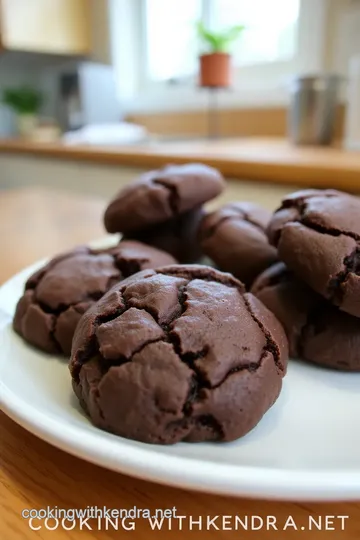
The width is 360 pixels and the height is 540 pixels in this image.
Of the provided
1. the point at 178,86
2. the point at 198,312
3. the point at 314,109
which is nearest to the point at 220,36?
the point at 178,86

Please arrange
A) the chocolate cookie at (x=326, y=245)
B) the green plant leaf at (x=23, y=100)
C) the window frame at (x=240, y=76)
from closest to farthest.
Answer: the chocolate cookie at (x=326, y=245)
the window frame at (x=240, y=76)
the green plant leaf at (x=23, y=100)

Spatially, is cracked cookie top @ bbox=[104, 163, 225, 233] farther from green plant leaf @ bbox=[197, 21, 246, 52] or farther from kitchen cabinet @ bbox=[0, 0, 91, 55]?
kitchen cabinet @ bbox=[0, 0, 91, 55]

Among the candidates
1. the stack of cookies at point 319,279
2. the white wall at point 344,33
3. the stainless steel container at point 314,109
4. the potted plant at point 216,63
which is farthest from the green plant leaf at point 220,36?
the stack of cookies at point 319,279

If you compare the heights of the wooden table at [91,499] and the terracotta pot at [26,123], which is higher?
the terracotta pot at [26,123]

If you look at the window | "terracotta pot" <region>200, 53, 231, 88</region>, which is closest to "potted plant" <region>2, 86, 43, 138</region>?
the window

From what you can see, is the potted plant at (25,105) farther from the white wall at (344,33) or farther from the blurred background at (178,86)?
the white wall at (344,33)

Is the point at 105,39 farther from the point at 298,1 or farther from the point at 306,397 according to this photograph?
the point at 306,397

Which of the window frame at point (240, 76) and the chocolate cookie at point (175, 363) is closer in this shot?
the chocolate cookie at point (175, 363)

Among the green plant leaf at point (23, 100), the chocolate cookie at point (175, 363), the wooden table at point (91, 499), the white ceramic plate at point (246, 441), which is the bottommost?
the wooden table at point (91, 499)
